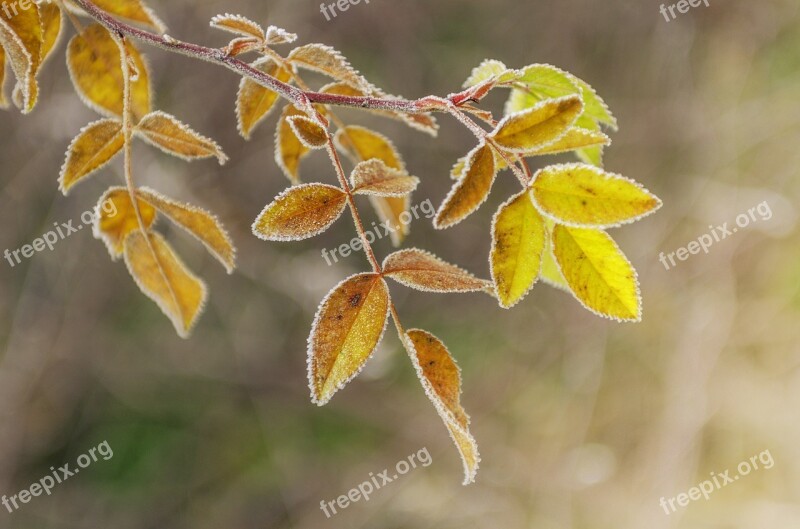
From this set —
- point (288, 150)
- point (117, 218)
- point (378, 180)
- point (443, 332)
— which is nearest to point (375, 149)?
point (288, 150)

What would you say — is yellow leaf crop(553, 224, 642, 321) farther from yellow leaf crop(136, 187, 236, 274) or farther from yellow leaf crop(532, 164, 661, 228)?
yellow leaf crop(136, 187, 236, 274)

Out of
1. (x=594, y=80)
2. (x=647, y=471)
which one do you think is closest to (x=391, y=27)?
(x=594, y=80)

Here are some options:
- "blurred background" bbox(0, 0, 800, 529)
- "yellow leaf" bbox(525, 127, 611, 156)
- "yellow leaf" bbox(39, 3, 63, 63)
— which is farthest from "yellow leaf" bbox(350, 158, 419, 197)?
"blurred background" bbox(0, 0, 800, 529)

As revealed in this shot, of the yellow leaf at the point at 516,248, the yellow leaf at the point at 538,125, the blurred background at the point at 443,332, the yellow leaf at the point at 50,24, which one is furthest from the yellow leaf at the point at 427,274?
the blurred background at the point at 443,332

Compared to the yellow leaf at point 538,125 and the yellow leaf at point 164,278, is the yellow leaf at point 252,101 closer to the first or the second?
the yellow leaf at point 164,278

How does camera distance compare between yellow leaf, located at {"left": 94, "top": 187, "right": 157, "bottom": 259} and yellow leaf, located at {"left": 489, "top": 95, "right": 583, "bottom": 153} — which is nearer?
yellow leaf, located at {"left": 489, "top": 95, "right": 583, "bottom": 153}
